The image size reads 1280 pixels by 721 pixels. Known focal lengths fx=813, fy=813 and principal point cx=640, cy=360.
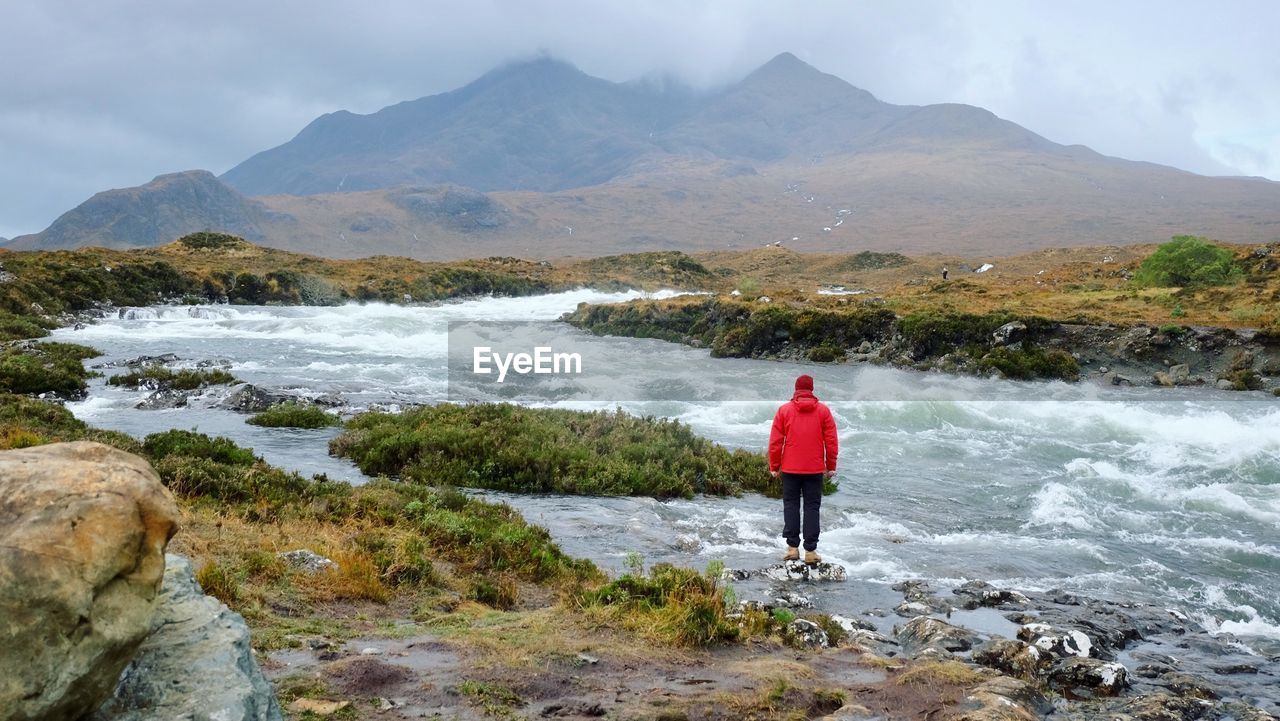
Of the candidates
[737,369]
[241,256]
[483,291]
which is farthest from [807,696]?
[241,256]

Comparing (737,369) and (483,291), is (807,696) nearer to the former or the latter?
(737,369)

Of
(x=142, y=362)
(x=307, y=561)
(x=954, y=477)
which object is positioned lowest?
(x=954, y=477)

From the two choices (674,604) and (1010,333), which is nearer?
(674,604)

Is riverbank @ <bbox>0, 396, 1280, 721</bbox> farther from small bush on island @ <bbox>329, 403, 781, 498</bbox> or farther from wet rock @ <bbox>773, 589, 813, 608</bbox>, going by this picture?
small bush on island @ <bbox>329, 403, 781, 498</bbox>

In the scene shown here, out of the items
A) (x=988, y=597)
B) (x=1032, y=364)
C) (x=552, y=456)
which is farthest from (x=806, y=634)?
(x=1032, y=364)

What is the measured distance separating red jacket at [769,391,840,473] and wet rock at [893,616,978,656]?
313cm

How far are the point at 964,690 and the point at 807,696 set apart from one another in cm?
135

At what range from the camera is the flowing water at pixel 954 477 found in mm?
11555

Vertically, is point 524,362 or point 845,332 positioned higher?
point 845,332

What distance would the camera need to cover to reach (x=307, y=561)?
8789mm

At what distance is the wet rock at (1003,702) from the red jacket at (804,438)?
4.95 metres

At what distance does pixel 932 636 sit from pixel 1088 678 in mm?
1451

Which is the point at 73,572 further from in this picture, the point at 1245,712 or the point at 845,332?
the point at 845,332

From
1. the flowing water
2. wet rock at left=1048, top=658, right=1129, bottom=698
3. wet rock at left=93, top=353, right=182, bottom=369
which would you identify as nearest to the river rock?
wet rock at left=1048, top=658, right=1129, bottom=698
